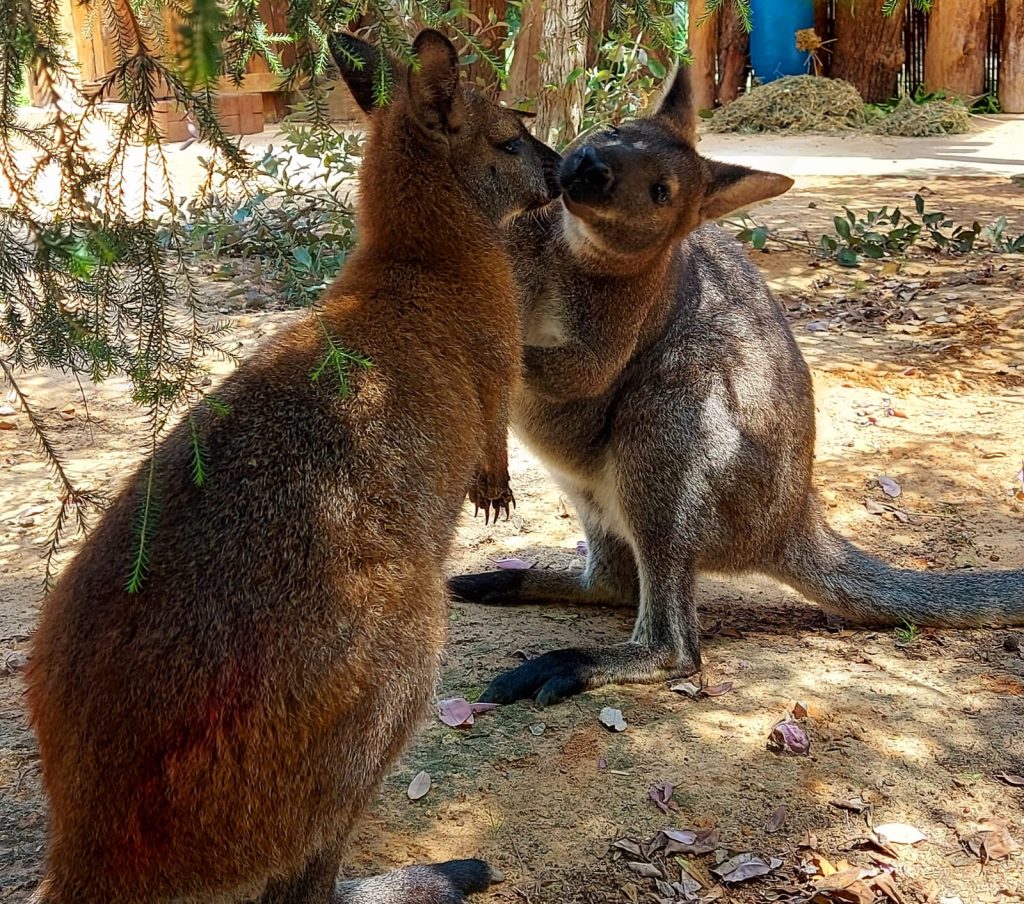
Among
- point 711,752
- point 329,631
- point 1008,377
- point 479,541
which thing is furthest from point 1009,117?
point 329,631

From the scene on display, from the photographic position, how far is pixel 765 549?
14.0ft

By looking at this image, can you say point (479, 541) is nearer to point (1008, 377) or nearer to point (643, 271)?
point (643, 271)

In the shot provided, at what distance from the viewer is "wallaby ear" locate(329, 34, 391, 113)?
286 centimetres

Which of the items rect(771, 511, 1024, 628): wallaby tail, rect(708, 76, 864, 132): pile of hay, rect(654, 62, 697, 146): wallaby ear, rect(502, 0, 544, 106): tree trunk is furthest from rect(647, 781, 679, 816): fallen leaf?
rect(708, 76, 864, 132): pile of hay

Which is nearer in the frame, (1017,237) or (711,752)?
(711,752)

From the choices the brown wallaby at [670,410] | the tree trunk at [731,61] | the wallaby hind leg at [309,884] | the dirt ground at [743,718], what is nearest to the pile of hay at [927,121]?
the tree trunk at [731,61]

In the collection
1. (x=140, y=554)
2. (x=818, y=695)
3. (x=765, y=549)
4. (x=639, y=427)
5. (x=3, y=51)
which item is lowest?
(x=818, y=695)

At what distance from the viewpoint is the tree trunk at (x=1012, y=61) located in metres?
14.4

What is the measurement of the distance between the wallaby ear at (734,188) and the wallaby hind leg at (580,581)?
3.85 feet

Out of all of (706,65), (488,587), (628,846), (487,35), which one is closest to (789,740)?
(628,846)

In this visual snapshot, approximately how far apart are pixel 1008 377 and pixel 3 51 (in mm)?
5633

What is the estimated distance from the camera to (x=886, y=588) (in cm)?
428

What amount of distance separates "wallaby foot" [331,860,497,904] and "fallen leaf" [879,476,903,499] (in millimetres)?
3076

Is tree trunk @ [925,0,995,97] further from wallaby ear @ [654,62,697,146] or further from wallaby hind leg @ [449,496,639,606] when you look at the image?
wallaby hind leg @ [449,496,639,606]
